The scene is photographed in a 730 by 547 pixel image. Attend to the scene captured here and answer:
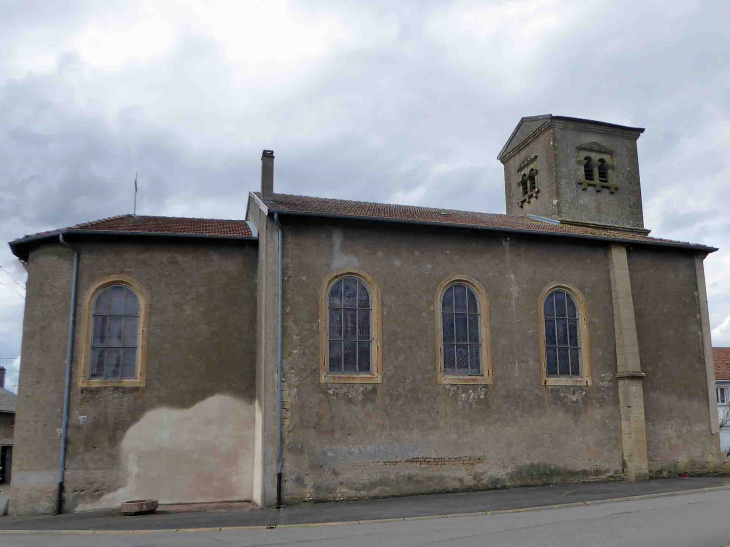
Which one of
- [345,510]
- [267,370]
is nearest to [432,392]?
[345,510]

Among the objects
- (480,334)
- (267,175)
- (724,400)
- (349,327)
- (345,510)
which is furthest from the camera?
(724,400)

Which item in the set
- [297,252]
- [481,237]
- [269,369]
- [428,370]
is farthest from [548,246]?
[269,369]

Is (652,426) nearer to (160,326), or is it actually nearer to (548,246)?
(548,246)

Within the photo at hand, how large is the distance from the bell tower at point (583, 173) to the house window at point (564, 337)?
5.43m

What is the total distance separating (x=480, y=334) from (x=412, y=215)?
3.63 m

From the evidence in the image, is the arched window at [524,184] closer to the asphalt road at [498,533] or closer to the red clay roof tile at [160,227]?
the red clay roof tile at [160,227]

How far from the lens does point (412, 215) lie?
1717 cm

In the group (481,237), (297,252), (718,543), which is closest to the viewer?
(718,543)

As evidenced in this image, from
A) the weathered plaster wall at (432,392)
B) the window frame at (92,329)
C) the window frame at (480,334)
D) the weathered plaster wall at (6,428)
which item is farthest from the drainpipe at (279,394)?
the weathered plaster wall at (6,428)

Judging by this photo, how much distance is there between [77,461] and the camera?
1386cm

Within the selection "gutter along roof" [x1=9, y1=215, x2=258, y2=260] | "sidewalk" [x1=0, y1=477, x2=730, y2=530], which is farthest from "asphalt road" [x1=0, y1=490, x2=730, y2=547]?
"gutter along roof" [x1=9, y1=215, x2=258, y2=260]

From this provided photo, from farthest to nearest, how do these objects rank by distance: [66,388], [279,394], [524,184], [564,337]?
[524,184]
[564,337]
[66,388]
[279,394]

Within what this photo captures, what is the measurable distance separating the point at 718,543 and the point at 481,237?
28.7ft

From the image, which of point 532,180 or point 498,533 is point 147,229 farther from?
point 532,180
